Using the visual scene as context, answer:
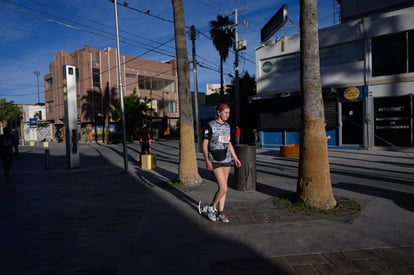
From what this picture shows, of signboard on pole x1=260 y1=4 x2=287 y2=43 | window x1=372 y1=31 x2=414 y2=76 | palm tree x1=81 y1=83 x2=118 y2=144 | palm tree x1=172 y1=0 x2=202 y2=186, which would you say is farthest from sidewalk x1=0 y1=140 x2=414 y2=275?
palm tree x1=81 y1=83 x2=118 y2=144

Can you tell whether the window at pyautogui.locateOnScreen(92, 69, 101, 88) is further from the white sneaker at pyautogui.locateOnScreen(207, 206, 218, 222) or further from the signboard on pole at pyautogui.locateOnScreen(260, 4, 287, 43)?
the white sneaker at pyautogui.locateOnScreen(207, 206, 218, 222)

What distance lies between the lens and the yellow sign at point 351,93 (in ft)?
49.7

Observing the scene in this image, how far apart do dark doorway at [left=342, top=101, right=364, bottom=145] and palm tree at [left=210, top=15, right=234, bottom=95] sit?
14.0 meters

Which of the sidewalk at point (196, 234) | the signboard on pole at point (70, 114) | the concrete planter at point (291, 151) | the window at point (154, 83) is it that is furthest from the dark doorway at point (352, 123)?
the window at point (154, 83)

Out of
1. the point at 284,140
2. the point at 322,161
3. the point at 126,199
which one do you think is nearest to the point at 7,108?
the point at 284,140

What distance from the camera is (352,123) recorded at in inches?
618

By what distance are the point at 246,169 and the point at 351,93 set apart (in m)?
11.3

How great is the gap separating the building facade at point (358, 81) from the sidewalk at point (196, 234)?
28.7 ft

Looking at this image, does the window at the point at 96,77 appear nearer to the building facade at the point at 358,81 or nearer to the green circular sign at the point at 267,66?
the green circular sign at the point at 267,66

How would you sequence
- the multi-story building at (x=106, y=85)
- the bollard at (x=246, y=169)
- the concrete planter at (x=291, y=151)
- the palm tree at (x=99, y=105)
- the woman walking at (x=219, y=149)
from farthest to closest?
the multi-story building at (x=106, y=85) < the palm tree at (x=99, y=105) < the concrete planter at (x=291, y=151) < the bollard at (x=246, y=169) < the woman walking at (x=219, y=149)

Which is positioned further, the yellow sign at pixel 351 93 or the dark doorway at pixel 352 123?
the dark doorway at pixel 352 123

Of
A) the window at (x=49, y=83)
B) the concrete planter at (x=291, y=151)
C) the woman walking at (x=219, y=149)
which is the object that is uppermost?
the window at (x=49, y=83)

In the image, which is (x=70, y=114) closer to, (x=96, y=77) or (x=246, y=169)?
(x=246, y=169)

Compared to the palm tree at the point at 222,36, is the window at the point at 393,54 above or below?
below
